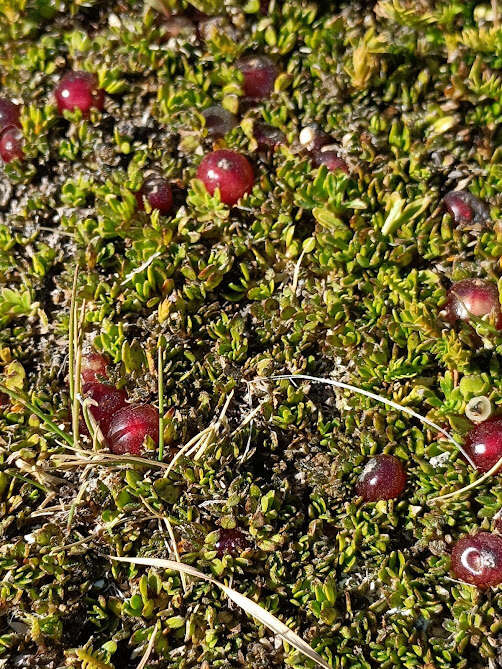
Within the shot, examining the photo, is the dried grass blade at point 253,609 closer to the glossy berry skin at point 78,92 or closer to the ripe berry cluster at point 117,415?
the ripe berry cluster at point 117,415

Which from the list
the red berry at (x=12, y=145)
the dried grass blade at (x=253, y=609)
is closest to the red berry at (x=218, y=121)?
the red berry at (x=12, y=145)

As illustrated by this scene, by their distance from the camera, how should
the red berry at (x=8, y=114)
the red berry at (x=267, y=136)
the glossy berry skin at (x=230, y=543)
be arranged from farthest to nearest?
the red berry at (x=8, y=114) → the red berry at (x=267, y=136) → the glossy berry skin at (x=230, y=543)

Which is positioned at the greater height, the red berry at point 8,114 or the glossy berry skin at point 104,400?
the red berry at point 8,114

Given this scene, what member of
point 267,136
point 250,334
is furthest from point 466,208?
point 250,334

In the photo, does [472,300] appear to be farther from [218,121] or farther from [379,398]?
[218,121]

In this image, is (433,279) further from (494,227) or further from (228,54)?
(228,54)

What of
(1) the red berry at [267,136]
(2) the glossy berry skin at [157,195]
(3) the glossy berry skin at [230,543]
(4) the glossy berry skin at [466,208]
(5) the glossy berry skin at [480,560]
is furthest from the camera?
(1) the red berry at [267,136]

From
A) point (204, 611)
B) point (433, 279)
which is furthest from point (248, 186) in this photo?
point (204, 611)
